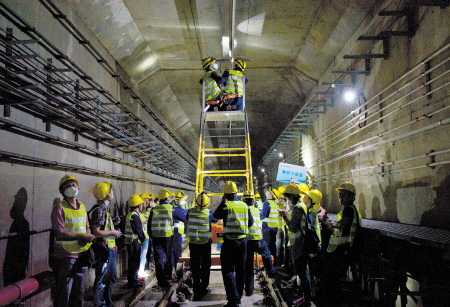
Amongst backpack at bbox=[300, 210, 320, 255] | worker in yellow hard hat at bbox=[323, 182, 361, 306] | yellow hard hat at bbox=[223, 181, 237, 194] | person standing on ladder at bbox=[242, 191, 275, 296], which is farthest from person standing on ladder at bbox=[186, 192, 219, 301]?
worker in yellow hard hat at bbox=[323, 182, 361, 306]

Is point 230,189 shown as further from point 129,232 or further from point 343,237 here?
point 129,232

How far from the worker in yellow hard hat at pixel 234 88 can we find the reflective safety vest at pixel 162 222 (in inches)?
133

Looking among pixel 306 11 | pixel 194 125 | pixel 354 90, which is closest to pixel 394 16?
pixel 354 90

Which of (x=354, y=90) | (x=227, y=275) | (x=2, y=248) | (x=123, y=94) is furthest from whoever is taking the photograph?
(x=123, y=94)

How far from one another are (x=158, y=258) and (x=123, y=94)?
4.85m

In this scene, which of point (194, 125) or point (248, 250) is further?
point (194, 125)

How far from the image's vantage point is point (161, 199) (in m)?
7.10

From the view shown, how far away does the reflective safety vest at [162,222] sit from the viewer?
6844 mm

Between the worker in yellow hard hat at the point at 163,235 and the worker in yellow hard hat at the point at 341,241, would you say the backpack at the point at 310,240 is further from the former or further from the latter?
the worker in yellow hard hat at the point at 163,235

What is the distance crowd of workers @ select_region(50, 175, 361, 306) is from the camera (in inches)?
179

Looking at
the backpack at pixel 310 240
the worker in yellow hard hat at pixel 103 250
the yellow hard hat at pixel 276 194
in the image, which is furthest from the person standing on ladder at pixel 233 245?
the yellow hard hat at pixel 276 194

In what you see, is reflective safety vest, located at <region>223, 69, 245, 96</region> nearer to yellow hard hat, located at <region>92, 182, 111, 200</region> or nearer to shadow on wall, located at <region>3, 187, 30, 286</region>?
yellow hard hat, located at <region>92, 182, 111, 200</region>

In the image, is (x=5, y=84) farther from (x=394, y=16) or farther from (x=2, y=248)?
(x=394, y=16)

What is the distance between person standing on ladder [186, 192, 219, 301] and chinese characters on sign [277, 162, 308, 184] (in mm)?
4621
